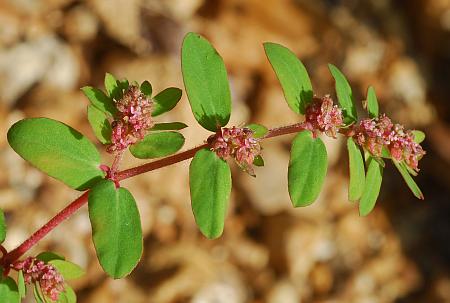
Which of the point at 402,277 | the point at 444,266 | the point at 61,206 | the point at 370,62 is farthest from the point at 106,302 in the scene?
the point at 370,62

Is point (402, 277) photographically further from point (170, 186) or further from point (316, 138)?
point (316, 138)

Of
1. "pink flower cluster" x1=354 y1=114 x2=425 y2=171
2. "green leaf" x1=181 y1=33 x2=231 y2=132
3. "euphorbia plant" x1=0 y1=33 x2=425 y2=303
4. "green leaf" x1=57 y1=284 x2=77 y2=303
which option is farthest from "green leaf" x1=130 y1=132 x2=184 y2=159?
"pink flower cluster" x1=354 y1=114 x2=425 y2=171

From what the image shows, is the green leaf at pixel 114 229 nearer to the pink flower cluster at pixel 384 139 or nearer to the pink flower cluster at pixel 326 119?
the pink flower cluster at pixel 326 119

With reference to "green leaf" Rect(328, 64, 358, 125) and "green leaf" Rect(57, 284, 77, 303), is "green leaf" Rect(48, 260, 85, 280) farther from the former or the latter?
"green leaf" Rect(328, 64, 358, 125)

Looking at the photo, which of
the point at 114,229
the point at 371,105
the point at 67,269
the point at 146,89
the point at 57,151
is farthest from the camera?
the point at 67,269

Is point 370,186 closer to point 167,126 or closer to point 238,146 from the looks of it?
point 238,146

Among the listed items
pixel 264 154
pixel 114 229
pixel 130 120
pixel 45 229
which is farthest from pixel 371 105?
pixel 264 154

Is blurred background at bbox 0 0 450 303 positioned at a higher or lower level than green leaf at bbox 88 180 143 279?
higher

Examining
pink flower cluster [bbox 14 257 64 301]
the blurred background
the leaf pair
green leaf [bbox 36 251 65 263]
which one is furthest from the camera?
the blurred background
